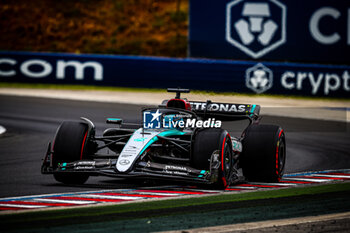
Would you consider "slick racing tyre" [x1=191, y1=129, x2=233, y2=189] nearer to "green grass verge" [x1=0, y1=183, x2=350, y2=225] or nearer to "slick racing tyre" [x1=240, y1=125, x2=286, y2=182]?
"green grass verge" [x1=0, y1=183, x2=350, y2=225]

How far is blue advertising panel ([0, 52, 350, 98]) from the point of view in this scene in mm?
23828

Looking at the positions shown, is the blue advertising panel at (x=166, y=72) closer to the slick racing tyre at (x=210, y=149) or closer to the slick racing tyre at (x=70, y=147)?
the slick racing tyre at (x=70, y=147)

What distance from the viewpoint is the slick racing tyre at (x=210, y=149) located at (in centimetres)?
840

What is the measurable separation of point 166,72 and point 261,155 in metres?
15.8

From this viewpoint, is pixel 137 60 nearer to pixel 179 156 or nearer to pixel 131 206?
pixel 179 156

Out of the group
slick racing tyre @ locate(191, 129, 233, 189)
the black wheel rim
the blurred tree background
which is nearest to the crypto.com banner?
the blurred tree background

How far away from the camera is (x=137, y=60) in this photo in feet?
82.2

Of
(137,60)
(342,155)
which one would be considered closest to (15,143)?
(342,155)

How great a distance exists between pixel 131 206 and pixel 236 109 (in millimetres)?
3208

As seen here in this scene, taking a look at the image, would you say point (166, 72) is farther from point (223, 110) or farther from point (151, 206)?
point (151, 206)

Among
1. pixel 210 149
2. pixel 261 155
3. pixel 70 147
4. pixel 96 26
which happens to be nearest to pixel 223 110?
pixel 261 155

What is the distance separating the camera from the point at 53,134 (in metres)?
14.9

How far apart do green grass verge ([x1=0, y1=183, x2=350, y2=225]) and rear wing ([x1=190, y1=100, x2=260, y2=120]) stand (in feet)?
5.41

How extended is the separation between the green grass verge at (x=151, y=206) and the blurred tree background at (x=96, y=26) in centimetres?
2498
